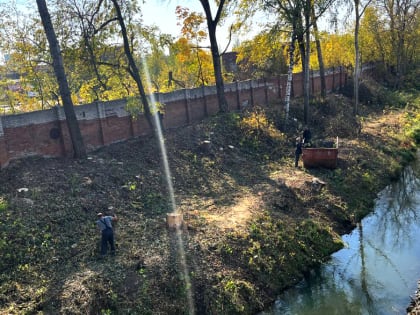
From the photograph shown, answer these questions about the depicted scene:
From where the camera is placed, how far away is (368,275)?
9.84 meters

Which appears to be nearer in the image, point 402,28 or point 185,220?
point 185,220

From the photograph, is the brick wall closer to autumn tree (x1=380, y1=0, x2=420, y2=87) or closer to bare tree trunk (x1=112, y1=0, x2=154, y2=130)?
bare tree trunk (x1=112, y1=0, x2=154, y2=130)

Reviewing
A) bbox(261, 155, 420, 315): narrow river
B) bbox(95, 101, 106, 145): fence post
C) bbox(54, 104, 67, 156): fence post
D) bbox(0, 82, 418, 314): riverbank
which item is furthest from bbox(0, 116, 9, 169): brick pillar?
bbox(261, 155, 420, 315): narrow river

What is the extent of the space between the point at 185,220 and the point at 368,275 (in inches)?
201

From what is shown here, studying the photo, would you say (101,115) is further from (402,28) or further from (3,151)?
(402,28)

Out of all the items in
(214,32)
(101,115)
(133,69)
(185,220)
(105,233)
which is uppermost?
(214,32)

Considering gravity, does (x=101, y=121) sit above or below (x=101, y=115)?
below

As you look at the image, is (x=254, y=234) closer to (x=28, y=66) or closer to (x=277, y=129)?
(x=277, y=129)

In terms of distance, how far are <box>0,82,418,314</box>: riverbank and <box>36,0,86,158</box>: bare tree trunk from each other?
693 mm

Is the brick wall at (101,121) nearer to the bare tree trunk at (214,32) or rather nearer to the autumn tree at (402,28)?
the bare tree trunk at (214,32)

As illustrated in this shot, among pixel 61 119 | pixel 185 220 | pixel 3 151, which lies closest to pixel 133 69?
pixel 61 119

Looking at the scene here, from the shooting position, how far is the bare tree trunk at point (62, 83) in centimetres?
1262

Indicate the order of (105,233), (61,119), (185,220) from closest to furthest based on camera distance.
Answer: (105,233)
(185,220)
(61,119)

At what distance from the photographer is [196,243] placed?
9.44m
